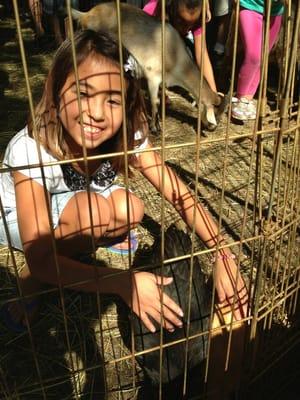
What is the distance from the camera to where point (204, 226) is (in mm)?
1261

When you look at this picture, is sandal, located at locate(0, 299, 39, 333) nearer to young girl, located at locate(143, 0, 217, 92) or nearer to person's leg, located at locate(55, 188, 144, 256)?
person's leg, located at locate(55, 188, 144, 256)

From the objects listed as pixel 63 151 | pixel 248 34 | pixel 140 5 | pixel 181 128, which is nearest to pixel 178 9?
pixel 248 34

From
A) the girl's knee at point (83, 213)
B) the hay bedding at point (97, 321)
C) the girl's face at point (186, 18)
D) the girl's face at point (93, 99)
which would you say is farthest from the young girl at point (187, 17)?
the girl's face at point (93, 99)

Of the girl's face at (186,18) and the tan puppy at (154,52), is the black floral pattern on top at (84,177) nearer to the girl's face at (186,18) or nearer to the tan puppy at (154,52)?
the tan puppy at (154,52)

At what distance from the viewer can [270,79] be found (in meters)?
3.51

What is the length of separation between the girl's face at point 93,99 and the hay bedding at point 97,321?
35 centimetres

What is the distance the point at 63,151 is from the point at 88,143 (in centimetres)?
9

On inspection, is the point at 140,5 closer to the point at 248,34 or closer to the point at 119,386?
the point at 248,34

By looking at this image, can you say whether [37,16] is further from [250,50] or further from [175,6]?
[250,50]

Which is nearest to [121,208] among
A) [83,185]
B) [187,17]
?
[83,185]

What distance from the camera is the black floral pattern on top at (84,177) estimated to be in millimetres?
1379

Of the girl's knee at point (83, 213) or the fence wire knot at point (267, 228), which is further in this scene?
the girl's knee at point (83, 213)

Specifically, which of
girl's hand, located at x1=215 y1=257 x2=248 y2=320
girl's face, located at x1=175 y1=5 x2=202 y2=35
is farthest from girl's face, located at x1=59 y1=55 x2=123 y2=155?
girl's face, located at x1=175 y1=5 x2=202 y2=35

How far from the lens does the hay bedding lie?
3.99 feet
